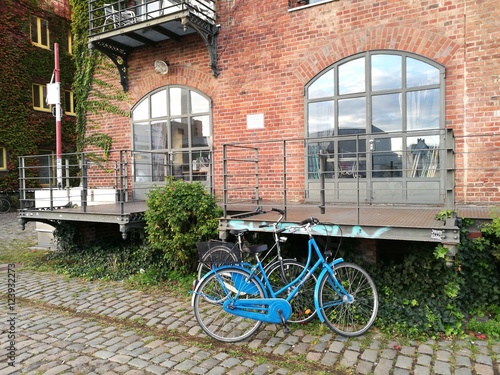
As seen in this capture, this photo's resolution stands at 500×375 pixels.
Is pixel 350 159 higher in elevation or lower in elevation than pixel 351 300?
higher

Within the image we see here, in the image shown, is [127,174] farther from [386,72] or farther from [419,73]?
[419,73]

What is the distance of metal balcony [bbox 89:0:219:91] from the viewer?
297 inches

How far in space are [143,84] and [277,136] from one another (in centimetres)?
371

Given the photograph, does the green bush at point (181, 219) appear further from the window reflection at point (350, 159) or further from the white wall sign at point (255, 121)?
the window reflection at point (350, 159)

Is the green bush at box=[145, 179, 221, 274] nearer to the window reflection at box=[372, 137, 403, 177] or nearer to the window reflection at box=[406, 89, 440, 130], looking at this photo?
the window reflection at box=[372, 137, 403, 177]

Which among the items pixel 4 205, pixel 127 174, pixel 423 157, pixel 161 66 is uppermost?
pixel 161 66

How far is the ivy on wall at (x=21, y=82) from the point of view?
1750cm

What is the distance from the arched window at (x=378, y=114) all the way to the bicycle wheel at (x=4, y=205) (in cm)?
1515

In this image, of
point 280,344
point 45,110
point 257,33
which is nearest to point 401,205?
point 280,344

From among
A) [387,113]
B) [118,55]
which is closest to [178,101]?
[118,55]

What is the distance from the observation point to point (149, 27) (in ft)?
25.9

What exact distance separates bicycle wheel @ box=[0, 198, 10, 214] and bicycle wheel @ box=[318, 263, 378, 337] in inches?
668

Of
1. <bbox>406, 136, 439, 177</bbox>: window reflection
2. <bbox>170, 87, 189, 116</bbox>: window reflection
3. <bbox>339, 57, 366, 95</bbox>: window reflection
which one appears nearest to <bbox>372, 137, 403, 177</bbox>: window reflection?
<bbox>406, 136, 439, 177</bbox>: window reflection

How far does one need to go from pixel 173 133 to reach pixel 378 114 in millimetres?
4518
